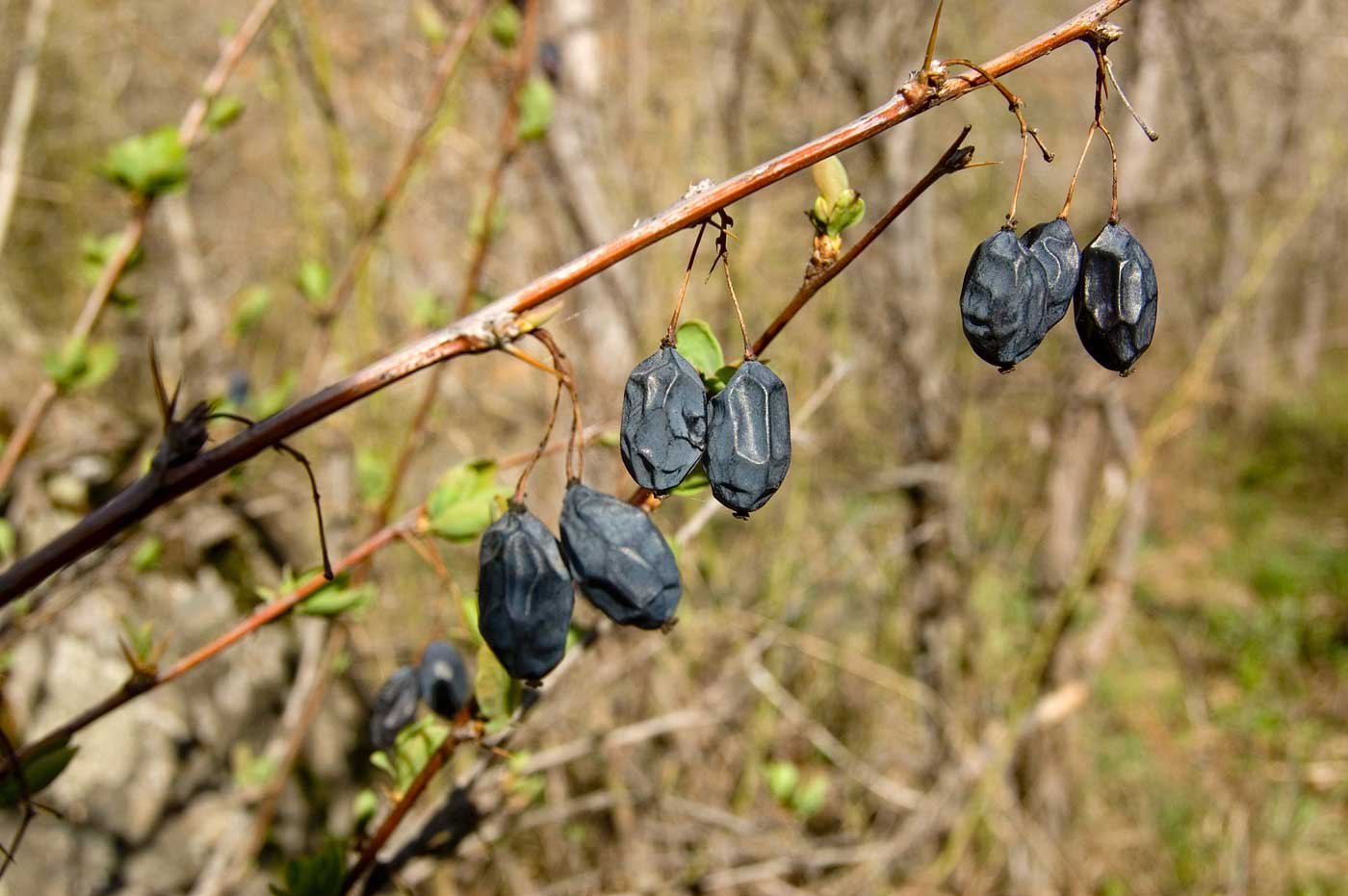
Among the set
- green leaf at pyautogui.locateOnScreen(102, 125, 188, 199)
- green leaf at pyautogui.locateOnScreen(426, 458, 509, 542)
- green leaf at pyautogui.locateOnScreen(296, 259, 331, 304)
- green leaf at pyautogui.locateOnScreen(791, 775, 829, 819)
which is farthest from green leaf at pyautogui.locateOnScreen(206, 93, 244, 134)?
green leaf at pyautogui.locateOnScreen(791, 775, 829, 819)

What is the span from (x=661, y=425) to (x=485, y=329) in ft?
0.52

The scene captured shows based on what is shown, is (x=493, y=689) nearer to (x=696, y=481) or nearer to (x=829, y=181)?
(x=696, y=481)

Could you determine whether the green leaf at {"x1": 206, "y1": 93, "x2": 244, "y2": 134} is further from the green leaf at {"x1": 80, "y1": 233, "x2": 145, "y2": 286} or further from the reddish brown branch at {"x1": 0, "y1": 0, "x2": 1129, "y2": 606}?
the reddish brown branch at {"x1": 0, "y1": 0, "x2": 1129, "y2": 606}

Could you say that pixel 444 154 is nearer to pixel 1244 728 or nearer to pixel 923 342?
pixel 923 342

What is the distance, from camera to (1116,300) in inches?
36.6

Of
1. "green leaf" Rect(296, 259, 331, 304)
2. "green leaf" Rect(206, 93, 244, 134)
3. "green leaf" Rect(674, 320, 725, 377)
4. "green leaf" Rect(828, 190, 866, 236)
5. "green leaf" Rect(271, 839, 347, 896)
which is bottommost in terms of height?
"green leaf" Rect(271, 839, 347, 896)

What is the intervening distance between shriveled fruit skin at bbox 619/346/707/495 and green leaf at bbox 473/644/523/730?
253 millimetres

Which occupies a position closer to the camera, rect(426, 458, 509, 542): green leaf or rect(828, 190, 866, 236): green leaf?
rect(828, 190, 866, 236): green leaf

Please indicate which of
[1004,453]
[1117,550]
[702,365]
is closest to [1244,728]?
[1004,453]

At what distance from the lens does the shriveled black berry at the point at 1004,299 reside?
892 mm

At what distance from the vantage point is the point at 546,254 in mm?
3467

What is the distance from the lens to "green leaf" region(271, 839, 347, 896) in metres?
1.11

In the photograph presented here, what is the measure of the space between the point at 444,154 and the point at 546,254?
1.49 meters

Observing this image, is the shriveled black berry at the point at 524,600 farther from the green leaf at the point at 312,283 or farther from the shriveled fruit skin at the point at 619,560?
the green leaf at the point at 312,283
